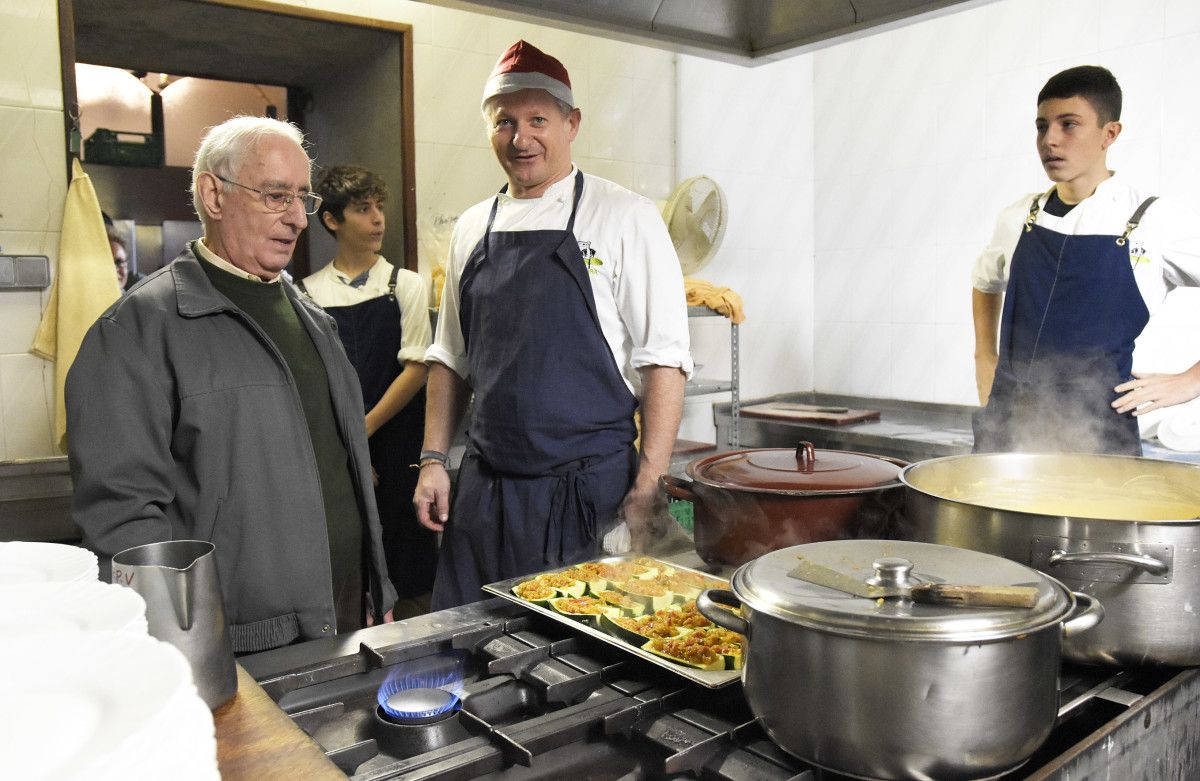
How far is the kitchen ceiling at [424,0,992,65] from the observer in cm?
140

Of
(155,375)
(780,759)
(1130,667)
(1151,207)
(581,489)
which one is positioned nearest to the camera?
(780,759)

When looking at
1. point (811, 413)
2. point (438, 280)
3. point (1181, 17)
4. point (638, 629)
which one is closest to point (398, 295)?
point (438, 280)

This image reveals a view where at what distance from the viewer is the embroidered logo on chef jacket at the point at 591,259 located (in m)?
2.07

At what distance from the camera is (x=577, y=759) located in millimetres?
893

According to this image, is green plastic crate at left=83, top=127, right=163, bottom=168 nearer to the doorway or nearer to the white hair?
the doorway

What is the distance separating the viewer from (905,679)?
756 millimetres

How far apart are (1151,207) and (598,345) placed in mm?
1575

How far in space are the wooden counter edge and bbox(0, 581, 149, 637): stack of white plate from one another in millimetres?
180

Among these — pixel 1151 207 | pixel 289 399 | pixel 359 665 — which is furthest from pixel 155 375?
pixel 1151 207

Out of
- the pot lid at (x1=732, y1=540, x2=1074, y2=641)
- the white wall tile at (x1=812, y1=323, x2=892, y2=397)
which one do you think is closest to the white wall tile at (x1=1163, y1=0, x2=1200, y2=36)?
the white wall tile at (x1=812, y1=323, x2=892, y2=397)

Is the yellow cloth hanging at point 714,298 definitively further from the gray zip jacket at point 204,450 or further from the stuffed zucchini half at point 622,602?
the stuffed zucchini half at point 622,602

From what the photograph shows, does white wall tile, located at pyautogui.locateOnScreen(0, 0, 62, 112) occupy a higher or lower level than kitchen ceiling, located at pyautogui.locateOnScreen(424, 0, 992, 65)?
higher

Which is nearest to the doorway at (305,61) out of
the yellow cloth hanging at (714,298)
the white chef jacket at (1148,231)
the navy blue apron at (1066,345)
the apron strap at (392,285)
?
the apron strap at (392,285)

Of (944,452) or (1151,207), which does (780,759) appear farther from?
(944,452)
